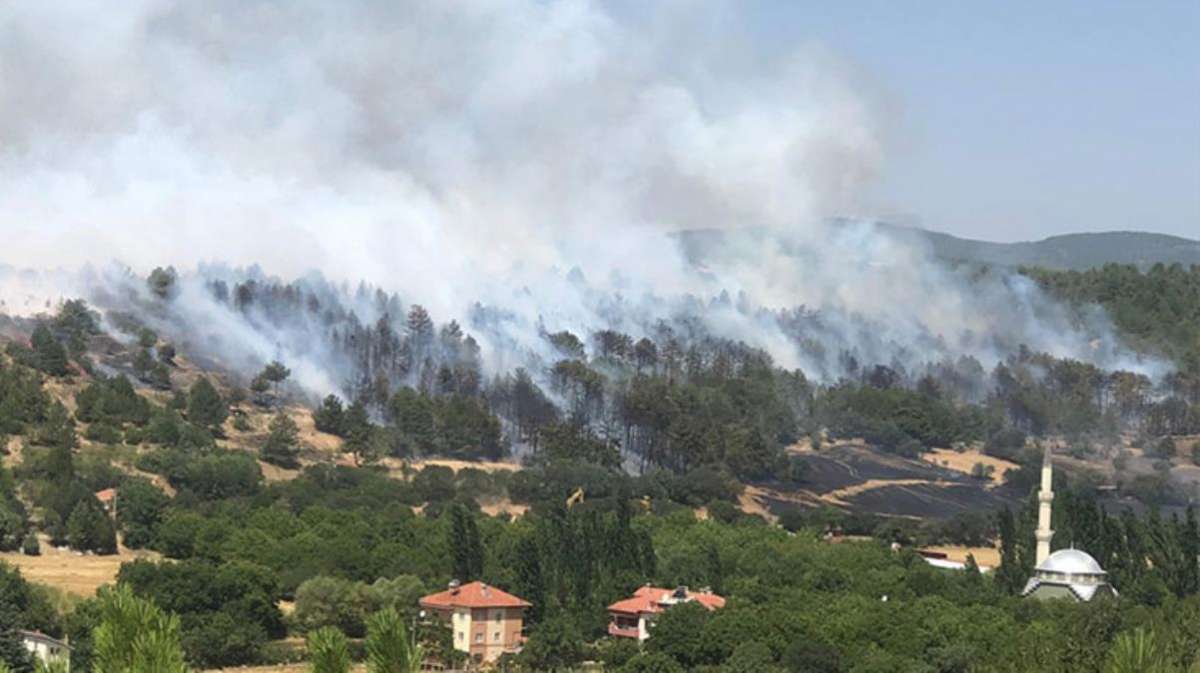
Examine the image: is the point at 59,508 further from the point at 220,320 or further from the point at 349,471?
the point at 220,320

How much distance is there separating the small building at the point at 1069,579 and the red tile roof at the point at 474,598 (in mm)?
21708

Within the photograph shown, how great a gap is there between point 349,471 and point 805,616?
50.2 meters

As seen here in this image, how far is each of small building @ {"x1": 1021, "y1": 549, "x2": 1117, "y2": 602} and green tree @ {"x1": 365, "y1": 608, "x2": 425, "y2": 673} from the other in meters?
61.7

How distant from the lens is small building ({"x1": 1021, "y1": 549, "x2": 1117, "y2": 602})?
86.0 metres

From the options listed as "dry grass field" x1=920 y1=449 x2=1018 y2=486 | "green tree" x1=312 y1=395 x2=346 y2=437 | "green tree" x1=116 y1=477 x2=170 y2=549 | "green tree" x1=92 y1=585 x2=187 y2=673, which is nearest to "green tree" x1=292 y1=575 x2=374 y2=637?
"green tree" x1=116 y1=477 x2=170 y2=549

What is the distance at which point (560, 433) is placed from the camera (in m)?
134

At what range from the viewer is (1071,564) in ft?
287

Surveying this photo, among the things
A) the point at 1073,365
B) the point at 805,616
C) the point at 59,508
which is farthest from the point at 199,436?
the point at 1073,365

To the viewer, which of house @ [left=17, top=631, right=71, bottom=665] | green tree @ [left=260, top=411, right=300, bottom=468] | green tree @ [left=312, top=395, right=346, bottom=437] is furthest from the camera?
green tree @ [left=312, top=395, right=346, bottom=437]

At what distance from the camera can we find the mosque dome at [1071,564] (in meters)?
87.3

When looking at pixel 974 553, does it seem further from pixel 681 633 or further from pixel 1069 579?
pixel 681 633

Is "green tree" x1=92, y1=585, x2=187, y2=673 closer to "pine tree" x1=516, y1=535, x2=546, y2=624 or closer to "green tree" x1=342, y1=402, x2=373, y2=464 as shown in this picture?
"pine tree" x1=516, y1=535, x2=546, y2=624

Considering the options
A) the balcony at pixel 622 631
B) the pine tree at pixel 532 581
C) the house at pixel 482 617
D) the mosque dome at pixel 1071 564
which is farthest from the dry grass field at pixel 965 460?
the house at pixel 482 617

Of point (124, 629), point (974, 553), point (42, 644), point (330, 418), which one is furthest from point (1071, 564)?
point (124, 629)
